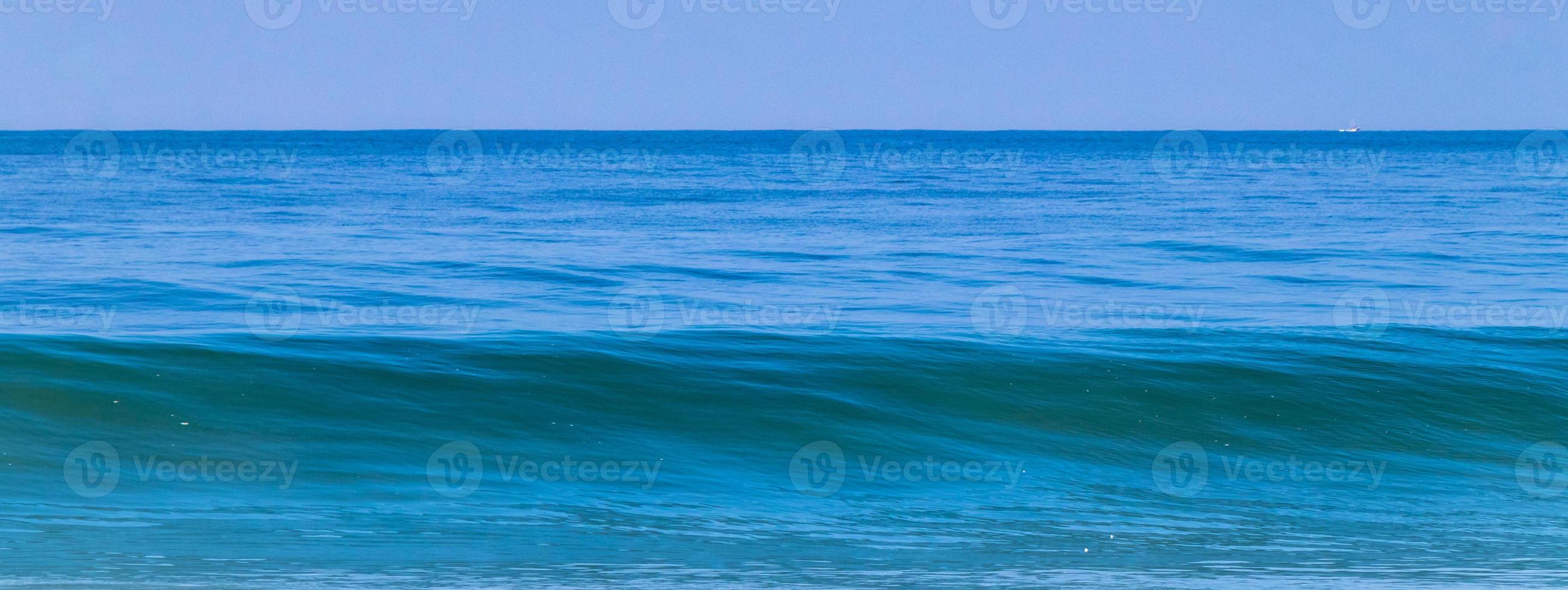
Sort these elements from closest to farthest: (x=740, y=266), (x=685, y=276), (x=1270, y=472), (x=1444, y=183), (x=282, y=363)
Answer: (x=1270, y=472)
(x=282, y=363)
(x=685, y=276)
(x=740, y=266)
(x=1444, y=183)

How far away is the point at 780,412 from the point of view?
12078 mm

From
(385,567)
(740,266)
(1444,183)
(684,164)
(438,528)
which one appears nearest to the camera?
(385,567)

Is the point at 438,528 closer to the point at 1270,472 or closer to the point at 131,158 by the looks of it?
the point at 1270,472

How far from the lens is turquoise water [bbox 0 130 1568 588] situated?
723 cm

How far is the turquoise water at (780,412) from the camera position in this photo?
23.7 ft

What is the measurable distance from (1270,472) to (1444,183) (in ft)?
159

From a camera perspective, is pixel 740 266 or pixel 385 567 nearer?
pixel 385 567

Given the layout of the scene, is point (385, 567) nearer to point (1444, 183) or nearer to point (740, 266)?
point (740, 266)

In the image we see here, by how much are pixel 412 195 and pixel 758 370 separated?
34534mm

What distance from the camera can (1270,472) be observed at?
9914 millimetres

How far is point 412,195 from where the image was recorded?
45531 millimetres

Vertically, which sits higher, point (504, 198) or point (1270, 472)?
point (504, 198)

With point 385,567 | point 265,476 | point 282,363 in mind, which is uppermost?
point 282,363

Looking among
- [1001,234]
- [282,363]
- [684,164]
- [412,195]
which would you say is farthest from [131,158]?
[282,363]
